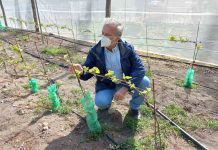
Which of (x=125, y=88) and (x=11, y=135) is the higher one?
(x=125, y=88)

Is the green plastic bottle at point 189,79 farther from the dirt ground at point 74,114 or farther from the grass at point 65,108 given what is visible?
the grass at point 65,108

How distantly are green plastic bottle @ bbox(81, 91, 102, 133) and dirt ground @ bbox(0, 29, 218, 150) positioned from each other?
0.10m

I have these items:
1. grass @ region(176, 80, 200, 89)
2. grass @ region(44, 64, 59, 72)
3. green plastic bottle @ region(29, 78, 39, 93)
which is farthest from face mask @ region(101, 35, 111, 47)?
grass @ region(44, 64, 59, 72)

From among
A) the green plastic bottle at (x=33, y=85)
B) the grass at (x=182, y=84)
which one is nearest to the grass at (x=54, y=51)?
the green plastic bottle at (x=33, y=85)

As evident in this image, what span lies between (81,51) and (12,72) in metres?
1.57

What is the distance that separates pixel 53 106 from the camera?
3.12 m

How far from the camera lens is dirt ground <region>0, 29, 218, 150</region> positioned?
2.61 meters

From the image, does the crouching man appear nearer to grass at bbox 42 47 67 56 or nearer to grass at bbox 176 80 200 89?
grass at bbox 176 80 200 89

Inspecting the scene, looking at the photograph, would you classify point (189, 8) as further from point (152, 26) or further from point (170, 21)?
point (152, 26)

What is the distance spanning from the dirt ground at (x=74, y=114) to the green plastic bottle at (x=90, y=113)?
101mm

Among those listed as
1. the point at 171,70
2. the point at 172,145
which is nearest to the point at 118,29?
the point at 172,145

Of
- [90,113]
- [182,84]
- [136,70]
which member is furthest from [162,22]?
[90,113]

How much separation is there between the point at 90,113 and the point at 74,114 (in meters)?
0.60

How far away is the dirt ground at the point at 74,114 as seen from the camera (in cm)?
261
